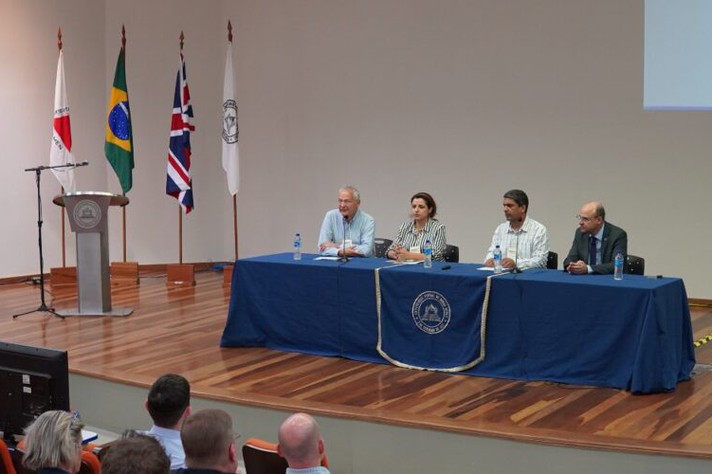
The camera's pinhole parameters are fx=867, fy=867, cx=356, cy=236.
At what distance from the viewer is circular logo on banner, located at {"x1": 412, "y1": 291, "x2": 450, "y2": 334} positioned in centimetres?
506

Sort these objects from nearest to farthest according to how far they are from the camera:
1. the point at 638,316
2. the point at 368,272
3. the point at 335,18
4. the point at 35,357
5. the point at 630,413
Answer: the point at 35,357 < the point at 630,413 < the point at 638,316 < the point at 368,272 < the point at 335,18

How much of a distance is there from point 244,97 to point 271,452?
7.47 metres

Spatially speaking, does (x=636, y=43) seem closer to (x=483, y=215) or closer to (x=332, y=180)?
(x=483, y=215)

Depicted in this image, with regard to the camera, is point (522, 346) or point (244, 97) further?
point (244, 97)

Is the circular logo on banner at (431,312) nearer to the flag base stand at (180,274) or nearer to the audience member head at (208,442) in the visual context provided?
the audience member head at (208,442)

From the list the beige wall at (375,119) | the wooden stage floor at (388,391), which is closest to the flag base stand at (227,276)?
the beige wall at (375,119)

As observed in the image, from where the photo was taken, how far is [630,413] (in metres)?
4.19

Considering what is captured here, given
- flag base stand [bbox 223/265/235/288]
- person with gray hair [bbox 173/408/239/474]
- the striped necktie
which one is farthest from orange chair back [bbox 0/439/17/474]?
flag base stand [bbox 223/265/235/288]

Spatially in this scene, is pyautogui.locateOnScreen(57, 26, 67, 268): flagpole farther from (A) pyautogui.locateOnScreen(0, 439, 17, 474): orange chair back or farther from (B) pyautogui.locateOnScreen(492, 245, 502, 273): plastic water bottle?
(A) pyautogui.locateOnScreen(0, 439, 17, 474): orange chair back

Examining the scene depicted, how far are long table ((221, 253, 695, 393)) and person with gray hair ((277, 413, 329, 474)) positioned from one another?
255 cm

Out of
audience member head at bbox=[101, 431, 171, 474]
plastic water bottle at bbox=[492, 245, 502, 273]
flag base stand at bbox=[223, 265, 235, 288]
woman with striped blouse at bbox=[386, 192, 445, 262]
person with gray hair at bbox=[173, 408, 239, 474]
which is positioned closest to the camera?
audience member head at bbox=[101, 431, 171, 474]

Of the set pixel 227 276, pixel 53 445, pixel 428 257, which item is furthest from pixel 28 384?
pixel 227 276

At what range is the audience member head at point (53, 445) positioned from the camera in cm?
225

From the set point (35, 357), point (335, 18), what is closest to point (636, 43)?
point (335, 18)
